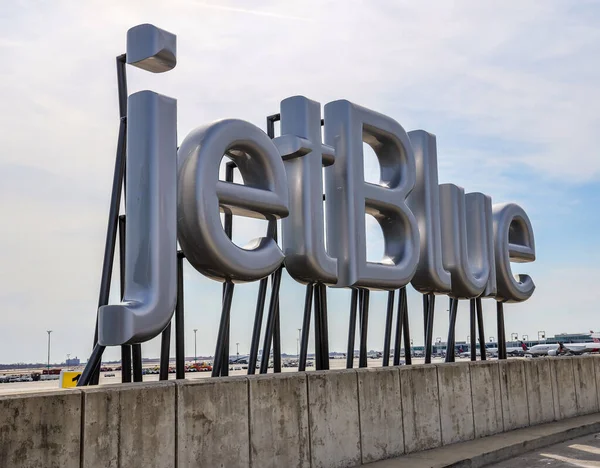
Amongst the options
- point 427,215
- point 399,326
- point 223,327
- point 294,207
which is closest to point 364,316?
point 399,326

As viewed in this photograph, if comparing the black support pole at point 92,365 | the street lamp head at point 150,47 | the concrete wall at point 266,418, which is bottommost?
the concrete wall at point 266,418

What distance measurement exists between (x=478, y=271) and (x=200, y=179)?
27.4ft

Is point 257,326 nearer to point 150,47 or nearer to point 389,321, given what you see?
point 389,321

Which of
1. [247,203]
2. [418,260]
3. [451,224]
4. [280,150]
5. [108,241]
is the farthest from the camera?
[451,224]

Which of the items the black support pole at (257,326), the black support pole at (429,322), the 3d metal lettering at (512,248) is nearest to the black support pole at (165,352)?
the black support pole at (257,326)

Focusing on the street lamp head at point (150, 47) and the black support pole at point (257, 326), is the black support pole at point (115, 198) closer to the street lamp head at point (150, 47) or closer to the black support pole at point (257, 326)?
the street lamp head at point (150, 47)

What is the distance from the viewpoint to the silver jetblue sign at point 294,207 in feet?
26.9

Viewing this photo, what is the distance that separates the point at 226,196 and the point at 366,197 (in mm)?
3245

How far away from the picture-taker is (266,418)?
8422 mm

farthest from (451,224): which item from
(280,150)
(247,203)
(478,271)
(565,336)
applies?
(565,336)

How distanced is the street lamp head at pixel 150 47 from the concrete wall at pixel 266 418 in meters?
4.05

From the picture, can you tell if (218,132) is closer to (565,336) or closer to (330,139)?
(330,139)

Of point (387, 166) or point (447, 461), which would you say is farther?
point (387, 166)

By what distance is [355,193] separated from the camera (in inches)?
446
